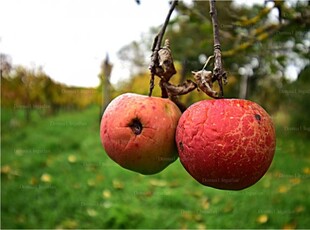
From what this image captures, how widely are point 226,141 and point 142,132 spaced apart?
0.53 feet

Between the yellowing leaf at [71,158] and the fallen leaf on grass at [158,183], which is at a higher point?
the fallen leaf on grass at [158,183]

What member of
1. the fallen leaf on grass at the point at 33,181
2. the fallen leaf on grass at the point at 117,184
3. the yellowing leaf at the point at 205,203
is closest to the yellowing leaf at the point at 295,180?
the yellowing leaf at the point at 205,203

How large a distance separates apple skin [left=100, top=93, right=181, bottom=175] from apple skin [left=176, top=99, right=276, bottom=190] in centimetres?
4

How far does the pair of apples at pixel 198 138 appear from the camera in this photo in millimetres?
692

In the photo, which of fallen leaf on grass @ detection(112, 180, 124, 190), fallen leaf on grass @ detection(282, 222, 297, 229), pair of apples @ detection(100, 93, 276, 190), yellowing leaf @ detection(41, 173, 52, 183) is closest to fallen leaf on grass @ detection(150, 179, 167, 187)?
fallen leaf on grass @ detection(112, 180, 124, 190)

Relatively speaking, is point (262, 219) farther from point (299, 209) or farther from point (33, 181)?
point (33, 181)

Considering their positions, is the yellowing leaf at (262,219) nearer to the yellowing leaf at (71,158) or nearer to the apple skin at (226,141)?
the yellowing leaf at (71,158)

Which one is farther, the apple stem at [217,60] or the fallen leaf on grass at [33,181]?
the fallen leaf on grass at [33,181]

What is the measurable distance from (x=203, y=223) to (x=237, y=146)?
2569 mm

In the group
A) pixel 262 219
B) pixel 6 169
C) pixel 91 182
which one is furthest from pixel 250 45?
pixel 6 169

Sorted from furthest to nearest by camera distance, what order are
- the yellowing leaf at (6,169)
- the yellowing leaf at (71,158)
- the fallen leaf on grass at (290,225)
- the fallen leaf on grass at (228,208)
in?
the yellowing leaf at (71,158), the yellowing leaf at (6,169), the fallen leaf on grass at (228,208), the fallen leaf on grass at (290,225)

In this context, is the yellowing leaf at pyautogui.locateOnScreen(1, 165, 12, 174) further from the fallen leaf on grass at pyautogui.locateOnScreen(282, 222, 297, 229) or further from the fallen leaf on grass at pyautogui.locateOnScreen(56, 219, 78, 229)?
the fallen leaf on grass at pyautogui.locateOnScreen(282, 222, 297, 229)

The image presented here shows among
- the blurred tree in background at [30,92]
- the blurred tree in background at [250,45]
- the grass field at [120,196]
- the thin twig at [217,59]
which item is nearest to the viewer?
the thin twig at [217,59]

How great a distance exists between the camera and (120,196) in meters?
3.70
